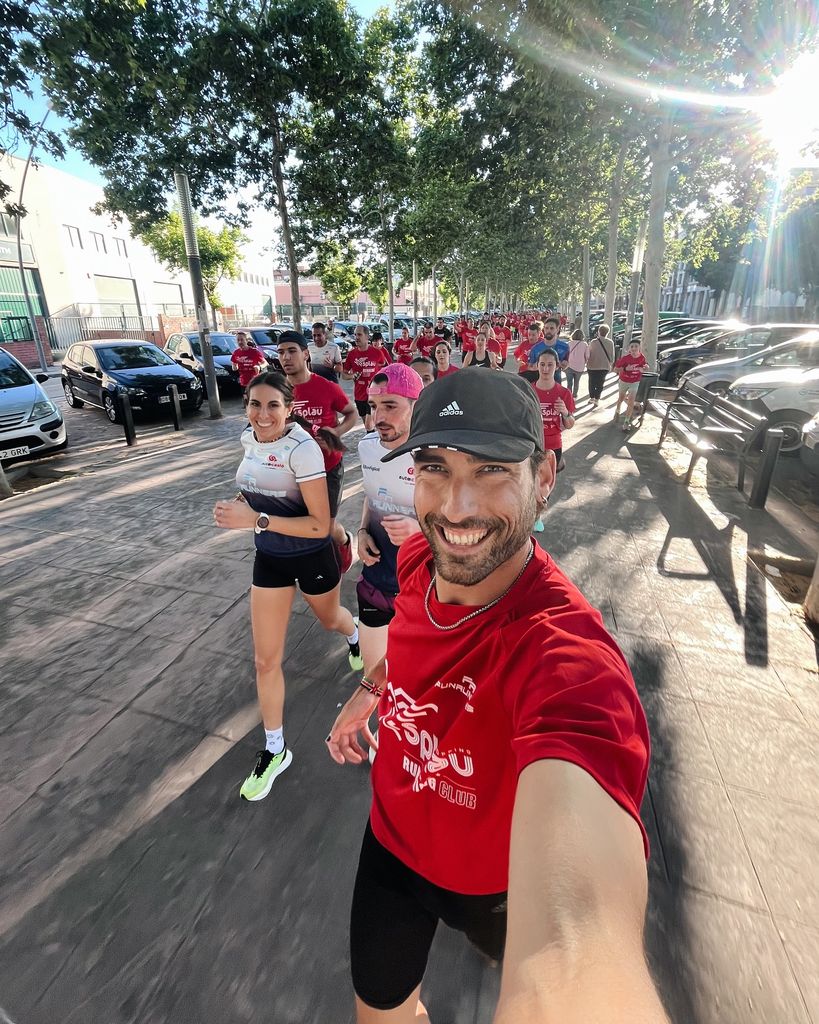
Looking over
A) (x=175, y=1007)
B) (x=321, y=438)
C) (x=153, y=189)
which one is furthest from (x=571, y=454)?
(x=153, y=189)

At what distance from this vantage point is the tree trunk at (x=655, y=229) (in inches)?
433

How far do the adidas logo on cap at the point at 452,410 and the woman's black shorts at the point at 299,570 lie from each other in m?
1.54

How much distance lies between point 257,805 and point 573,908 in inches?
85.2

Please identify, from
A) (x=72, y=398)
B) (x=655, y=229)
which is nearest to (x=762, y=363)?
(x=655, y=229)

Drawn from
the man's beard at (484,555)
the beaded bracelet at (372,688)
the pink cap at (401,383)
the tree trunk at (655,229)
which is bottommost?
the beaded bracelet at (372,688)

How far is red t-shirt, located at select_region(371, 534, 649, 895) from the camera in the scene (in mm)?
1020

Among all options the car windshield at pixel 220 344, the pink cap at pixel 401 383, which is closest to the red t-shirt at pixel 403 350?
the car windshield at pixel 220 344

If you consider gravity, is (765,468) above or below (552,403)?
below

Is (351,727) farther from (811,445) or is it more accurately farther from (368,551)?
(811,445)

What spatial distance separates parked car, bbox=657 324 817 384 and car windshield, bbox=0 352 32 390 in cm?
1548

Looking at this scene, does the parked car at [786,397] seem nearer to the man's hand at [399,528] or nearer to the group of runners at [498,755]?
the man's hand at [399,528]

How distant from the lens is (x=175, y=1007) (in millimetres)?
1791

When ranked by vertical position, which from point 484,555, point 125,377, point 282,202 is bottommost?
point 125,377

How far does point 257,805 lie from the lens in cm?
253
